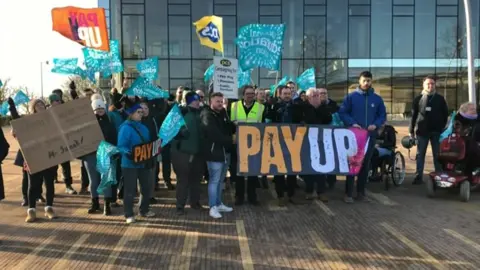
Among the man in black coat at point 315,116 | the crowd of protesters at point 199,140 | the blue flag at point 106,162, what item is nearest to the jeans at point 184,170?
the crowd of protesters at point 199,140

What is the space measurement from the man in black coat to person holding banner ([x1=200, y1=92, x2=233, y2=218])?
4.95 ft

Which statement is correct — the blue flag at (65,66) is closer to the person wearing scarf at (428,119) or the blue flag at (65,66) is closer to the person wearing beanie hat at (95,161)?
the person wearing beanie hat at (95,161)

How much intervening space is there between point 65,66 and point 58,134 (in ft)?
16.9

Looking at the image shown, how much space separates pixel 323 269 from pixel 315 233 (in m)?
1.34

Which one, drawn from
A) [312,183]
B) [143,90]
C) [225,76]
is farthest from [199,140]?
[312,183]

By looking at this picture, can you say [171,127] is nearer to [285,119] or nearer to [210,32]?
[285,119]

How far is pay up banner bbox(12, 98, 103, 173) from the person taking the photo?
7000mm

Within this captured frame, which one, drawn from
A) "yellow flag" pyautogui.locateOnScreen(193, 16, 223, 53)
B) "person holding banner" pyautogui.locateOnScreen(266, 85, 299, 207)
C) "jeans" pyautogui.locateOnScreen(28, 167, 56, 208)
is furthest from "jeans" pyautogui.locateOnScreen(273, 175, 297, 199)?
"jeans" pyautogui.locateOnScreen(28, 167, 56, 208)

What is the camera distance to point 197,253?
221 inches

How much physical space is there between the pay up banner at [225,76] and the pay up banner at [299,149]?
1.03 m

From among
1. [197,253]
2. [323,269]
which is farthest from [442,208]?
[197,253]

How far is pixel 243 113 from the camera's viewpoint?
26.2 feet

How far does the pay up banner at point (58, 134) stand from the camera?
7.00m

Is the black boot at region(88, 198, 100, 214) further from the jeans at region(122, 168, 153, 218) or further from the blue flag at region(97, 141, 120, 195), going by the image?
the blue flag at region(97, 141, 120, 195)
